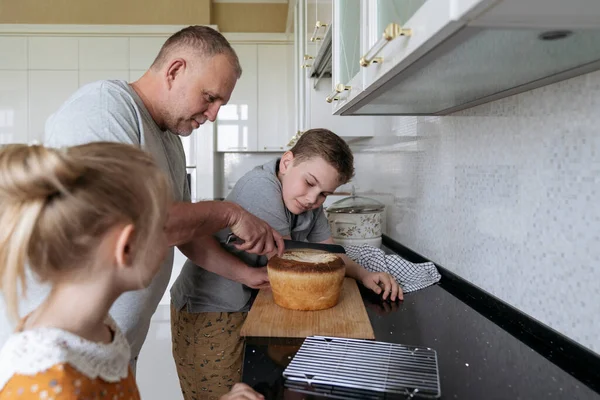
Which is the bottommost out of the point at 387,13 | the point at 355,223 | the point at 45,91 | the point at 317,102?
the point at 355,223

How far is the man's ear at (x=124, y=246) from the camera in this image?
0.55m

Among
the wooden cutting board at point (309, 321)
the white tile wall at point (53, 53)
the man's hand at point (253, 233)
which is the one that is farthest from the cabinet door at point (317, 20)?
the white tile wall at point (53, 53)

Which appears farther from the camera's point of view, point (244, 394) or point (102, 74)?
point (102, 74)

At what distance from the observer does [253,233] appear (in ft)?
3.48

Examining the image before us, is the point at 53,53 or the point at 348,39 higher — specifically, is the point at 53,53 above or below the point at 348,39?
above

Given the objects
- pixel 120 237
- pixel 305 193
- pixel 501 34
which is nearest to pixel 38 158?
pixel 120 237

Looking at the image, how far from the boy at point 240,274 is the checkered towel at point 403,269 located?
91 mm

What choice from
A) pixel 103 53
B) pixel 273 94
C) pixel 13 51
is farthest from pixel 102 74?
pixel 273 94

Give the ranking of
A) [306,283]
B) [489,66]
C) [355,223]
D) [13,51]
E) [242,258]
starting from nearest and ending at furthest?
1. [489,66]
2. [306,283]
3. [242,258]
4. [355,223]
5. [13,51]

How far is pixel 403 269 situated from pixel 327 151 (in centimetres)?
39

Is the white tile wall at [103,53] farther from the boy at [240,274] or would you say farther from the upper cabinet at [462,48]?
the upper cabinet at [462,48]

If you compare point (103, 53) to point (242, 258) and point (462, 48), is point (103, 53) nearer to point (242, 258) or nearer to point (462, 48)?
point (242, 258)

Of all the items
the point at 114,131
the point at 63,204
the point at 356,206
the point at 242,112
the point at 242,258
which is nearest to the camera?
the point at 63,204

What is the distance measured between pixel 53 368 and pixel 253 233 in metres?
0.57
